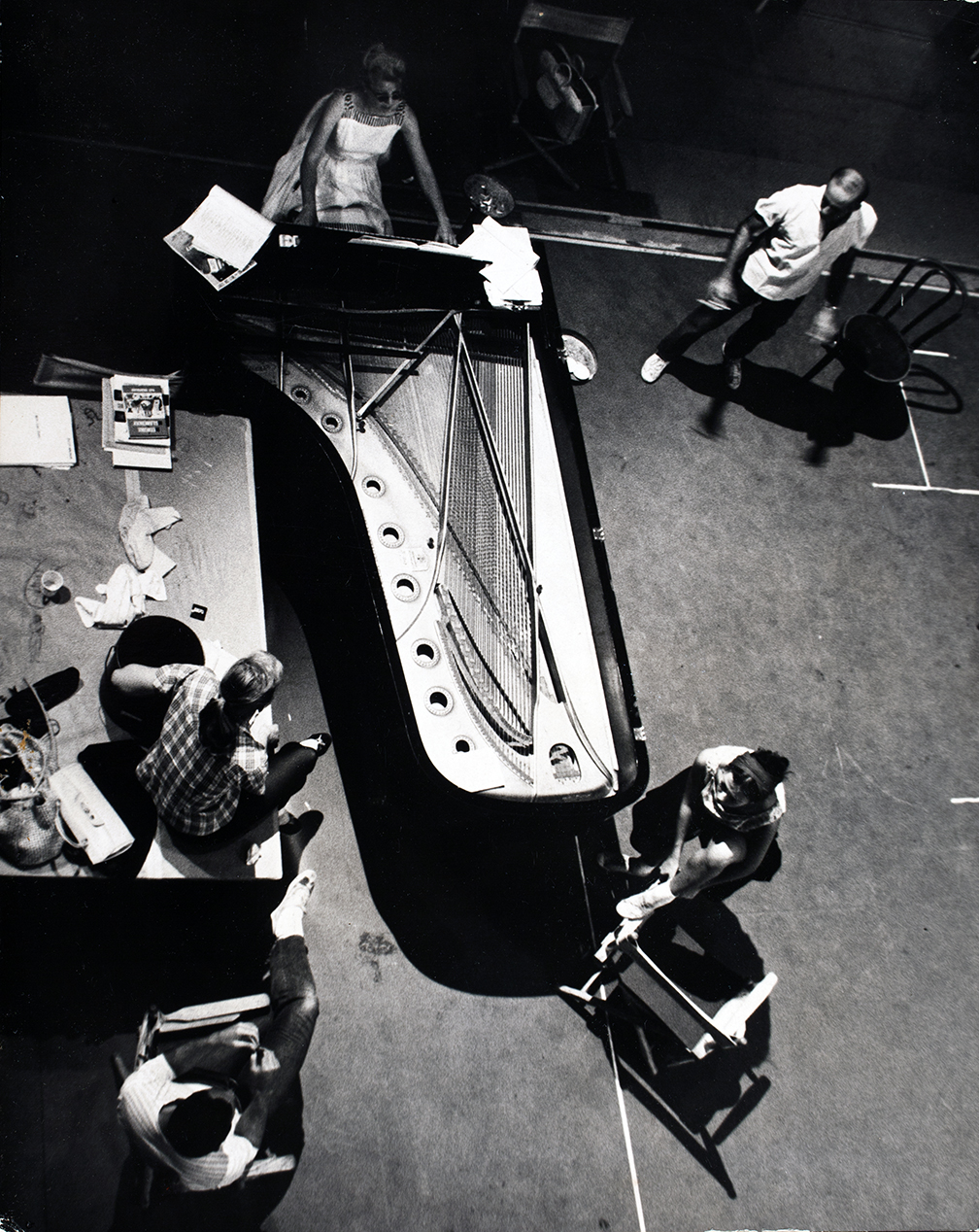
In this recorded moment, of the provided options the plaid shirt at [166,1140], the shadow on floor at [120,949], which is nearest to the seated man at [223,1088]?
the plaid shirt at [166,1140]

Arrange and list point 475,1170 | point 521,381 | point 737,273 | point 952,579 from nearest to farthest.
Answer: point 475,1170 < point 521,381 < point 737,273 < point 952,579

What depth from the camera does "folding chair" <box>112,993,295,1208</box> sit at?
260cm

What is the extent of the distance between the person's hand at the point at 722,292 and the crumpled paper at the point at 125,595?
3.11 m

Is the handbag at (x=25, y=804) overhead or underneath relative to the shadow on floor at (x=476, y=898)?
overhead

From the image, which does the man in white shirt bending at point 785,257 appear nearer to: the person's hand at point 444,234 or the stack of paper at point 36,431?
the person's hand at point 444,234

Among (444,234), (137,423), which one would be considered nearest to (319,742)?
(137,423)

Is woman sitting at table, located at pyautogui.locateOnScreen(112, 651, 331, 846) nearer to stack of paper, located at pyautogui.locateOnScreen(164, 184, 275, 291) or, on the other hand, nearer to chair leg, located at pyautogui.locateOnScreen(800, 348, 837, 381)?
stack of paper, located at pyautogui.locateOnScreen(164, 184, 275, 291)

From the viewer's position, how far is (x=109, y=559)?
2906 millimetres

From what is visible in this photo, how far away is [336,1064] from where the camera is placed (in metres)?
2.97

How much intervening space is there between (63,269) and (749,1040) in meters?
5.04

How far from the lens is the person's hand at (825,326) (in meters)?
4.32

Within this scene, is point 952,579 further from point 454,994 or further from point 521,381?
point 454,994

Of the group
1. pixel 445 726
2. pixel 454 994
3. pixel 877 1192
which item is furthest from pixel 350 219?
pixel 877 1192

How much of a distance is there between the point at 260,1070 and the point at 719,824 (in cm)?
187
